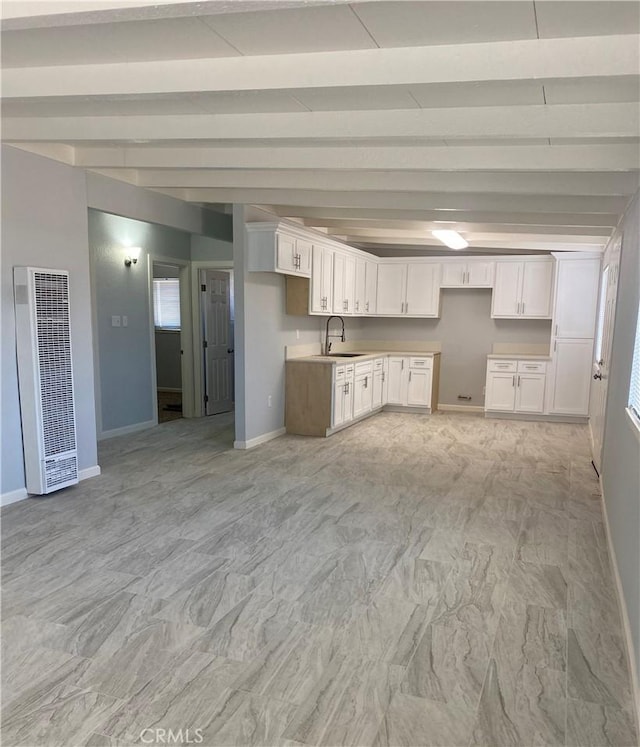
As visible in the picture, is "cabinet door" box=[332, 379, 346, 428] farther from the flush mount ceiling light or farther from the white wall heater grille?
the white wall heater grille

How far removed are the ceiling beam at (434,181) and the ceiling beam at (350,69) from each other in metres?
1.37

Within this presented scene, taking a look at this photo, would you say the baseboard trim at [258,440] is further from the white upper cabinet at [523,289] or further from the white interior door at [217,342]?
the white upper cabinet at [523,289]

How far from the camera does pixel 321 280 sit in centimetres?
665

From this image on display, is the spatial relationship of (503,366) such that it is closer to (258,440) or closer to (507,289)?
(507,289)

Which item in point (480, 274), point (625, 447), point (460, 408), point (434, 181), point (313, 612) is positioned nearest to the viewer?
point (313, 612)

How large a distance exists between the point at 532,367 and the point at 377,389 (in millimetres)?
2182

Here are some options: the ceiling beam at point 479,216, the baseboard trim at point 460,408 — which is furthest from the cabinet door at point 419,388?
the ceiling beam at point 479,216

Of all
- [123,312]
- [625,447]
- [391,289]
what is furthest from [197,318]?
[625,447]

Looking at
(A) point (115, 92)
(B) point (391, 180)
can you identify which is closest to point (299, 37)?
(A) point (115, 92)

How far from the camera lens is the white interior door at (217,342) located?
759 centimetres

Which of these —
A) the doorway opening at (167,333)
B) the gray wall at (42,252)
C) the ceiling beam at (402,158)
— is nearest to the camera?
the ceiling beam at (402,158)

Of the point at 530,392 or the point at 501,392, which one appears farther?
the point at 501,392

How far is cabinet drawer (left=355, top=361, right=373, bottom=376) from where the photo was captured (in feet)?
23.2

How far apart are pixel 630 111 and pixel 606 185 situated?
112 cm
